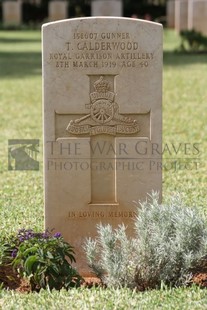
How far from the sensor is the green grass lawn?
4285 mm

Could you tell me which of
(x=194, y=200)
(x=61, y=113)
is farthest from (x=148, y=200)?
(x=194, y=200)

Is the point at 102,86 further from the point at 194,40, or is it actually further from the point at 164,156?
the point at 194,40

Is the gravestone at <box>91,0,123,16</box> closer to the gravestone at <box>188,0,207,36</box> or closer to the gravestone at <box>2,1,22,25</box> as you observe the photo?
the gravestone at <box>188,0,207,36</box>

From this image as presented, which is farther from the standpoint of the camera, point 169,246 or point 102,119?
point 102,119

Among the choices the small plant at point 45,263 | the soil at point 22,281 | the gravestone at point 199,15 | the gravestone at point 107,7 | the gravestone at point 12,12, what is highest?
the gravestone at point 12,12

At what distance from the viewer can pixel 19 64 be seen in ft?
68.8

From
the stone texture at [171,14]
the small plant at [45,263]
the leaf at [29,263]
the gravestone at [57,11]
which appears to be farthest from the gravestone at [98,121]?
the gravestone at [57,11]

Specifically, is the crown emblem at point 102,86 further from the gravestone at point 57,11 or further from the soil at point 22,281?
the gravestone at point 57,11

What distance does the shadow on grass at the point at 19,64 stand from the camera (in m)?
18.8

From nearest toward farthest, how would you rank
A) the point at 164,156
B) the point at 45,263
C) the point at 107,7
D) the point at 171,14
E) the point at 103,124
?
the point at 45,263
the point at 103,124
the point at 164,156
the point at 107,7
the point at 171,14

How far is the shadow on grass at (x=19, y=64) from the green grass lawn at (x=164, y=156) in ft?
0.08

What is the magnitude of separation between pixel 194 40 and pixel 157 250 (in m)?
19.8

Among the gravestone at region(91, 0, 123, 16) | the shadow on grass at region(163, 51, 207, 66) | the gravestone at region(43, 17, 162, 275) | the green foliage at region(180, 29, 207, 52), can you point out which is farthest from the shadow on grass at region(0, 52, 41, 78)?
the gravestone at region(43, 17, 162, 275)

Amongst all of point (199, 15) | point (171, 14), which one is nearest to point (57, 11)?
point (171, 14)
